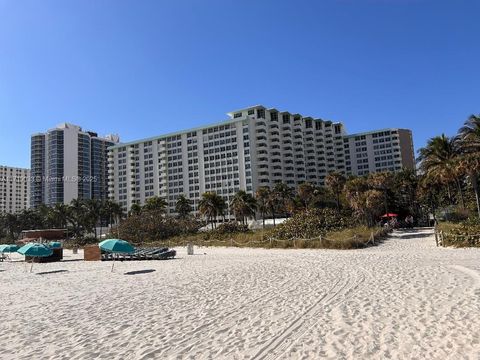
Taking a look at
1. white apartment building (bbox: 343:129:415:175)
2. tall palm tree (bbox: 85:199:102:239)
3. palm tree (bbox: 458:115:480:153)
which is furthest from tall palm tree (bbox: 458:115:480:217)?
white apartment building (bbox: 343:129:415:175)

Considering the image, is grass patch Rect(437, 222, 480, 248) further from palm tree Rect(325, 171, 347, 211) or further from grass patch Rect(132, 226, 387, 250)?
palm tree Rect(325, 171, 347, 211)

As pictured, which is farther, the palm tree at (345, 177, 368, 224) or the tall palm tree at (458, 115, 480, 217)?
the palm tree at (345, 177, 368, 224)

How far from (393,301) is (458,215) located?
36916 mm

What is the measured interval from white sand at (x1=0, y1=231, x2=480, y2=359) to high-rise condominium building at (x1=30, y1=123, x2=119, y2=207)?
5779 inches

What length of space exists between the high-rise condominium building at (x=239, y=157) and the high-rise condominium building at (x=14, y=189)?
4934 centimetres

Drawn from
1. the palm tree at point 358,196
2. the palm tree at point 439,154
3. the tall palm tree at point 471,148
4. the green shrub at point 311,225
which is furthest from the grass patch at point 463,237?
the palm tree at point 358,196

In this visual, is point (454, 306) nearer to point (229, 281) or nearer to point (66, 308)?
point (229, 281)

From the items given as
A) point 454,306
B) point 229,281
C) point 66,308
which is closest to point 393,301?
point 454,306

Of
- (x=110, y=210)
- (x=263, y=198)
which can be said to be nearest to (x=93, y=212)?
(x=110, y=210)

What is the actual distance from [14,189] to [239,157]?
104 m

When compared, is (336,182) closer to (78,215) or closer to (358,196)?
(358,196)

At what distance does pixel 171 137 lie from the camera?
134000 millimetres

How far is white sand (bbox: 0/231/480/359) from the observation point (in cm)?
704

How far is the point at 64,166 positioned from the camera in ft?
501
